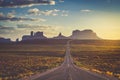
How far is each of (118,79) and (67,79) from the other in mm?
7167

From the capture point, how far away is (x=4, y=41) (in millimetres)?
198750

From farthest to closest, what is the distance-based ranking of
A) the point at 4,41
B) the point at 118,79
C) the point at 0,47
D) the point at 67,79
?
the point at 4,41
the point at 0,47
the point at 118,79
the point at 67,79

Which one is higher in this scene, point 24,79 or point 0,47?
point 24,79

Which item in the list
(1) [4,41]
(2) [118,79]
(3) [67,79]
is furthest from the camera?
(1) [4,41]

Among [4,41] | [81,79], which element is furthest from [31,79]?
[4,41]

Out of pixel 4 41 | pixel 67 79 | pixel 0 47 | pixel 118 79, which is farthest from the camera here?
pixel 4 41

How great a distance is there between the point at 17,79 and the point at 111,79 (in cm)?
1216

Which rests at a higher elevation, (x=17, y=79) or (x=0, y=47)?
(x=17, y=79)

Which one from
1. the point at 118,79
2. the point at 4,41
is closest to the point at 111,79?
the point at 118,79

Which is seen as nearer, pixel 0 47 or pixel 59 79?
pixel 59 79

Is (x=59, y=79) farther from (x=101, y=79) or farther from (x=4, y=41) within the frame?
(x=4, y=41)

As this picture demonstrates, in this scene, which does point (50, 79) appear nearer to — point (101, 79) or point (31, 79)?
point (31, 79)

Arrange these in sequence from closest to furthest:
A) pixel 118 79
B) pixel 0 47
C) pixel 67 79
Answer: pixel 67 79, pixel 118 79, pixel 0 47

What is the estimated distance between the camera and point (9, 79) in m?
41.3
